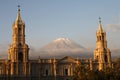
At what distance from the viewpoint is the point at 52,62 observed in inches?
3740

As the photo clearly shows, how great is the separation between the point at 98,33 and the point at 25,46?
2366 cm

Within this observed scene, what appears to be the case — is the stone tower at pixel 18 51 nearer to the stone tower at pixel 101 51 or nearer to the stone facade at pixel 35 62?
the stone facade at pixel 35 62

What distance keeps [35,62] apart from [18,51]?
6.17 meters

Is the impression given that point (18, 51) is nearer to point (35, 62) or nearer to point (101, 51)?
point (35, 62)

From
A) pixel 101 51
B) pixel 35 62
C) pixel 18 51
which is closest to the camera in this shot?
pixel 18 51

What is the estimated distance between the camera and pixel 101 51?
98938 millimetres

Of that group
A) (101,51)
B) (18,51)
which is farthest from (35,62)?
(101,51)

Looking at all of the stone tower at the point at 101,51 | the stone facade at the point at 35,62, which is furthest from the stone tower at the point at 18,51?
the stone tower at the point at 101,51

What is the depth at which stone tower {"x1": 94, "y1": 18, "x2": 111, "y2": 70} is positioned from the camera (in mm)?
98106

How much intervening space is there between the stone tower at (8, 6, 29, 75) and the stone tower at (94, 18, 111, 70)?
73.3 ft

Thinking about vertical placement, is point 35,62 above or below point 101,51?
below

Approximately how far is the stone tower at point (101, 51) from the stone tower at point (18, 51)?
22.3 meters

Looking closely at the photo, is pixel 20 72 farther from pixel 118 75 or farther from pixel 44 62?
pixel 118 75

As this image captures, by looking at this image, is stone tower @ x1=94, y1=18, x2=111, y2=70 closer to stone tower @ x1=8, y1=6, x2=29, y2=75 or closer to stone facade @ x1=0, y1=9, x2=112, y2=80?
stone facade @ x1=0, y1=9, x2=112, y2=80
